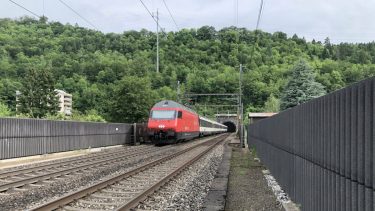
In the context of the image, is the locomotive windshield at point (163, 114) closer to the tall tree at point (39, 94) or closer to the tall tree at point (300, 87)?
the tall tree at point (300, 87)

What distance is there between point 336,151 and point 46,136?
69.2ft

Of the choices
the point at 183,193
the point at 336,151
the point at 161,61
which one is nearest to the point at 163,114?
the point at 183,193

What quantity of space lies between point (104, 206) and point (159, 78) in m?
63.9

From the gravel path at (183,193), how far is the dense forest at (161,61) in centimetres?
1883

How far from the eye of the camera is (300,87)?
62.0 meters

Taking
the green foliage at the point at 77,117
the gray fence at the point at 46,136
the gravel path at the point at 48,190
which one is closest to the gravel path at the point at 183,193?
the gravel path at the point at 48,190

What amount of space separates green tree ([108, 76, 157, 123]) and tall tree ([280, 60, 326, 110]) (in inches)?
729

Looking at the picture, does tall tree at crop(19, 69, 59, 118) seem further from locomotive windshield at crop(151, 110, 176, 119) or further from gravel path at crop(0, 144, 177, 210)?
gravel path at crop(0, 144, 177, 210)

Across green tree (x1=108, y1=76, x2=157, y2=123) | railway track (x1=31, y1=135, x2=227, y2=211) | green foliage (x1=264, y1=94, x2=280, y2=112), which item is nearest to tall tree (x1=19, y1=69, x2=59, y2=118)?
green tree (x1=108, y1=76, x2=157, y2=123)

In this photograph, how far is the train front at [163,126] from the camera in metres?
38.0

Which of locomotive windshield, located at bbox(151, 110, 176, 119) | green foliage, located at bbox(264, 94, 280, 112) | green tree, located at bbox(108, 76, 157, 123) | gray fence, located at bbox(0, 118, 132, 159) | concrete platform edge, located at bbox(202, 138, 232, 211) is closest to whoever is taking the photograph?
concrete platform edge, located at bbox(202, 138, 232, 211)

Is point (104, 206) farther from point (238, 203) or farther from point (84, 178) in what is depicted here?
Answer: point (84, 178)

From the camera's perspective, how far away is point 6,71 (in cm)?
7038

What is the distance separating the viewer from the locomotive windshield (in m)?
38.5
